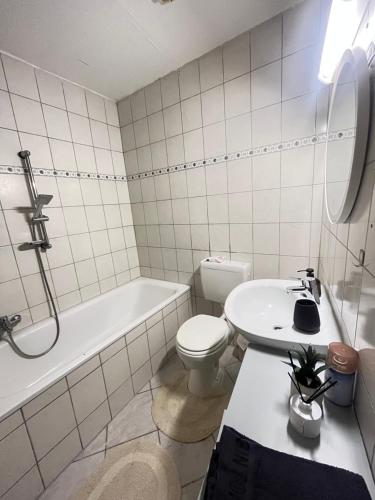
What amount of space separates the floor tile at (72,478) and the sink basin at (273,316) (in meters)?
1.08

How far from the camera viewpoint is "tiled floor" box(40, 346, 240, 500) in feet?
3.24

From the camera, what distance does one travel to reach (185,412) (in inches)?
51.1

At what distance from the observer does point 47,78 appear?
152 cm

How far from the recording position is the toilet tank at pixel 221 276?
1546 mm

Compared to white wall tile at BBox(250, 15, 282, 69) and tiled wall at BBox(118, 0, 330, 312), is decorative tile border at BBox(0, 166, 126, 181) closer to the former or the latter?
tiled wall at BBox(118, 0, 330, 312)

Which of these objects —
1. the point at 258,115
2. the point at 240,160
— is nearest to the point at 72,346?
the point at 240,160

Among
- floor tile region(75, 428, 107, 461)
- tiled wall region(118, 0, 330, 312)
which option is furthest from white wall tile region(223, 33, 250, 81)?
floor tile region(75, 428, 107, 461)

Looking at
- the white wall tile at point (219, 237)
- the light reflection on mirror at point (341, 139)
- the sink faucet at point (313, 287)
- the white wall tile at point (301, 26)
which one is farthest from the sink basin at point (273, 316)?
the white wall tile at point (301, 26)

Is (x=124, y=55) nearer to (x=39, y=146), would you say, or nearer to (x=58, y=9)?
(x=58, y=9)

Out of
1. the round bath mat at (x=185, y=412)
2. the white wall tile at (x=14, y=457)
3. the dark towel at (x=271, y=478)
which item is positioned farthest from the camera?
the round bath mat at (x=185, y=412)

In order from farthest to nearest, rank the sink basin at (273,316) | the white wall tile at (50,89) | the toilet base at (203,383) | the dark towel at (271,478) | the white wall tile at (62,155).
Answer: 1. the white wall tile at (62,155)
2. the white wall tile at (50,89)
3. the toilet base at (203,383)
4. the sink basin at (273,316)
5. the dark towel at (271,478)

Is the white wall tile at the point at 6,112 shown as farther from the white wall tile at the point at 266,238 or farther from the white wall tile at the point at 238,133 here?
the white wall tile at the point at 266,238

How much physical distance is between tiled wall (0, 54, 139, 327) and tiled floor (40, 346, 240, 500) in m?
0.93

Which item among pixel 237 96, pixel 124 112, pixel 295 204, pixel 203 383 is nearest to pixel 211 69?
pixel 237 96
